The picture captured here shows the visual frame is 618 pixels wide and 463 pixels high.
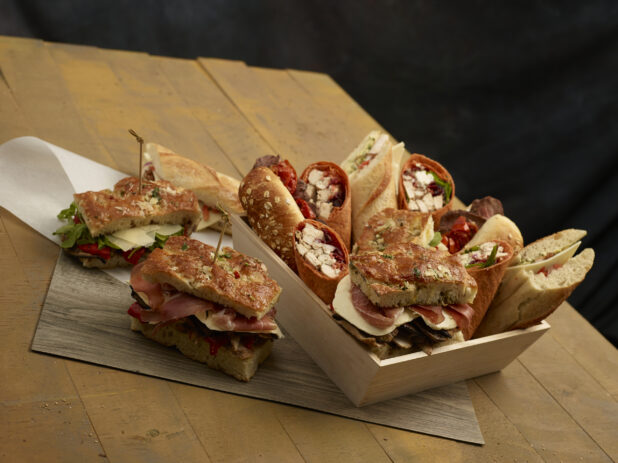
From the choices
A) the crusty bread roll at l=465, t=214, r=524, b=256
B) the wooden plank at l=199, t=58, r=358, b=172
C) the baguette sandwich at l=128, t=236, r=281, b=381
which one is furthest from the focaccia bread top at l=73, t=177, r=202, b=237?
the crusty bread roll at l=465, t=214, r=524, b=256

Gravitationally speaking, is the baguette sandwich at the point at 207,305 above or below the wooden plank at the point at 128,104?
above

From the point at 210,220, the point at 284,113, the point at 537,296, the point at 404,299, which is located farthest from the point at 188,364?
the point at 284,113

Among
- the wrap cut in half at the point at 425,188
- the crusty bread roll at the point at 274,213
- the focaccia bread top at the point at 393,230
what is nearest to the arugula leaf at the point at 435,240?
the focaccia bread top at the point at 393,230

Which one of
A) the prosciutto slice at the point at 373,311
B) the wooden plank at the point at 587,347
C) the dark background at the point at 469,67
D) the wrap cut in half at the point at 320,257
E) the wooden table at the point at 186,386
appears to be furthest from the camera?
the dark background at the point at 469,67

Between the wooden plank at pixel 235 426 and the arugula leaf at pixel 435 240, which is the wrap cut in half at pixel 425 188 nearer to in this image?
the arugula leaf at pixel 435 240

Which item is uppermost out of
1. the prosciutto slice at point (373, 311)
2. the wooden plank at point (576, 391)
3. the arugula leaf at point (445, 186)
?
the arugula leaf at point (445, 186)

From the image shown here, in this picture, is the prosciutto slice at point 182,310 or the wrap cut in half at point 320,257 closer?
the prosciutto slice at point 182,310
